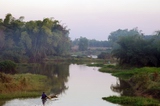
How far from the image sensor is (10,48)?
60.9 m

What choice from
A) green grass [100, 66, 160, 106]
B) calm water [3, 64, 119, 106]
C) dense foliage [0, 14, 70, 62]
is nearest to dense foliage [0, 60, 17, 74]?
calm water [3, 64, 119, 106]

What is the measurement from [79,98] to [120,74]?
53.0ft

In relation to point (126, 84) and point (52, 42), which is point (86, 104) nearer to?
point (126, 84)

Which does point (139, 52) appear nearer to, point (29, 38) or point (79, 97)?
point (79, 97)

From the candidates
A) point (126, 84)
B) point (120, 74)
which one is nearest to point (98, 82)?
point (126, 84)

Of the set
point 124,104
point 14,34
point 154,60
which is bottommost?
point 124,104

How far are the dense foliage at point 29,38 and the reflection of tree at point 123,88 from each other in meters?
32.4

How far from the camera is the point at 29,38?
210 ft

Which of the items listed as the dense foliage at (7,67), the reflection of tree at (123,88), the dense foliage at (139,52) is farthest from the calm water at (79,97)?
the dense foliage at (139,52)

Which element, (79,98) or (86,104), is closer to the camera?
(86,104)

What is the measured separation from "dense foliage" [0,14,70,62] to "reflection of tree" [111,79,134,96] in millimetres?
→ 32404

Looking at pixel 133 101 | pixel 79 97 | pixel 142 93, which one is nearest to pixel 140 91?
pixel 142 93

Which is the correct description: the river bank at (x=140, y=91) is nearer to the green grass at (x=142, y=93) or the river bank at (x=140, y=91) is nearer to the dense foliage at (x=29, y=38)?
the green grass at (x=142, y=93)

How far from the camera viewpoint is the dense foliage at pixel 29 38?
6223 centimetres
